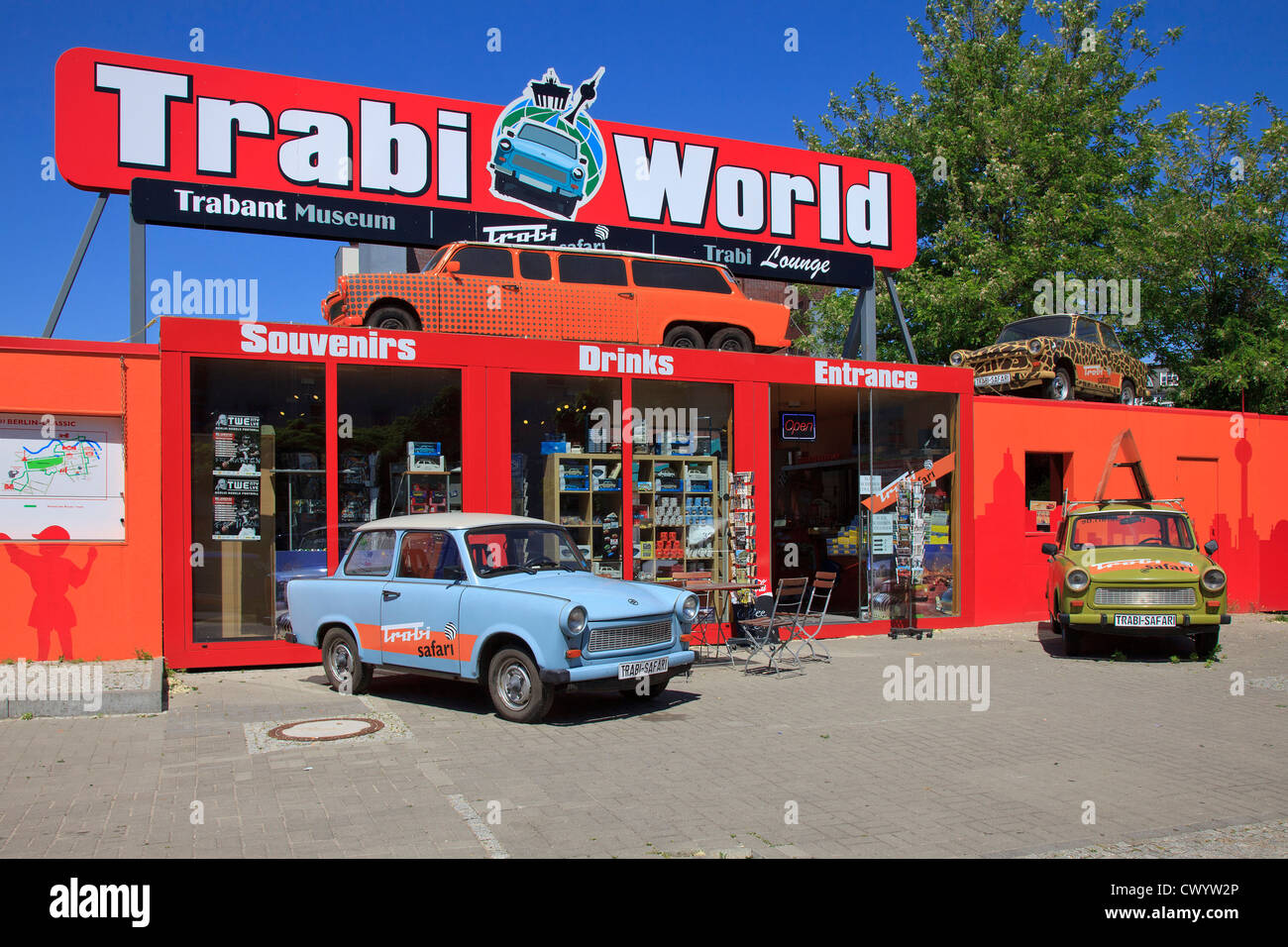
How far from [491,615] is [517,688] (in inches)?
25.5

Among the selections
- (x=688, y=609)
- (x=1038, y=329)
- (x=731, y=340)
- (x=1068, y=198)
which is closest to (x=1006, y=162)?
(x=1068, y=198)

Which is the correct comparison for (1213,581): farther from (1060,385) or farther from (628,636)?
(628,636)

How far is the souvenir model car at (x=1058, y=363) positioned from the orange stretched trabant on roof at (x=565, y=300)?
4.76 meters

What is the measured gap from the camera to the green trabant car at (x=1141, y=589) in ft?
39.1

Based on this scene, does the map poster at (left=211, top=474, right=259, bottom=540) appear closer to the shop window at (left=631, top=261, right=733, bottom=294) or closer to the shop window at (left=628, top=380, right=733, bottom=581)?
the shop window at (left=628, top=380, right=733, bottom=581)

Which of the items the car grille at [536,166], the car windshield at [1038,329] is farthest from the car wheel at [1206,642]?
the car grille at [536,166]

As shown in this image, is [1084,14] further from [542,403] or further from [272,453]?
[272,453]

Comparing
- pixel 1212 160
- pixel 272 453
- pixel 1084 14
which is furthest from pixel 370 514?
pixel 1084 14

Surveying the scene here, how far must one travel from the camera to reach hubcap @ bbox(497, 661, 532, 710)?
8.31 meters

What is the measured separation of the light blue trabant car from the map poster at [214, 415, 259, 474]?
79.8 inches

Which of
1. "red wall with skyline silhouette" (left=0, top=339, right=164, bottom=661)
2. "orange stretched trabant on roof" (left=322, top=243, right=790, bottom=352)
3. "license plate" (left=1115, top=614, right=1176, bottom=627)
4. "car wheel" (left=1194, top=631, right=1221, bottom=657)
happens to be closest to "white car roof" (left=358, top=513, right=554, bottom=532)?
"red wall with skyline silhouette" (left=0, top=339, right=164, bottom=661)

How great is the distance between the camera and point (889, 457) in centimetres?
1512

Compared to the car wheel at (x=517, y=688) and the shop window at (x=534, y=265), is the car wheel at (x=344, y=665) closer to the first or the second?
the car wheel at (x=517, y=688)
